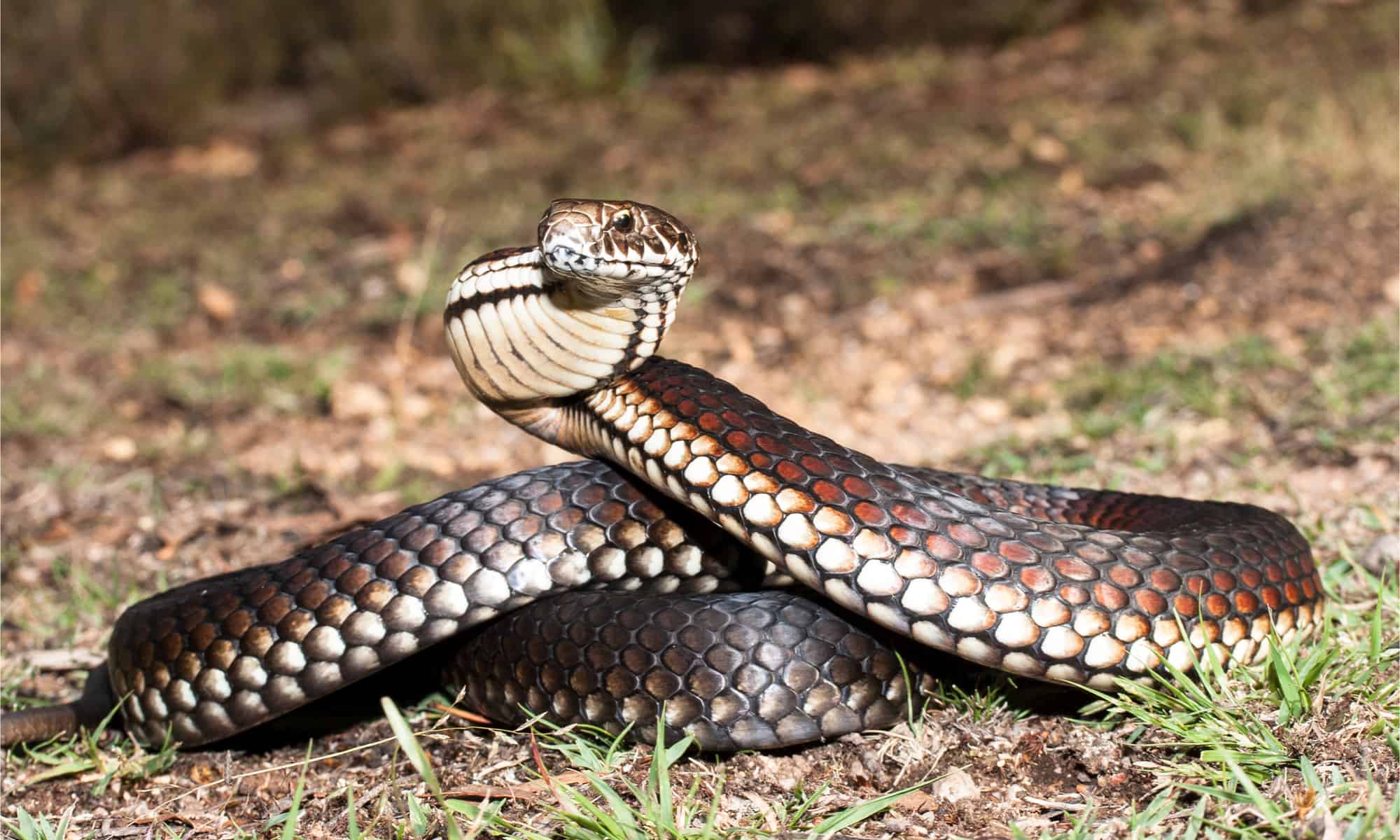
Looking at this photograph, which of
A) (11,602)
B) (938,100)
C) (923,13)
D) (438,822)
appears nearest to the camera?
(438,822)

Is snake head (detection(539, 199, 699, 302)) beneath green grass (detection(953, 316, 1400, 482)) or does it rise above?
above

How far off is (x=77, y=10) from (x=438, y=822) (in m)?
14.0

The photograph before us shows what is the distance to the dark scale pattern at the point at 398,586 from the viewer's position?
10.8 ft

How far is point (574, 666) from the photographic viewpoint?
3.21 metres

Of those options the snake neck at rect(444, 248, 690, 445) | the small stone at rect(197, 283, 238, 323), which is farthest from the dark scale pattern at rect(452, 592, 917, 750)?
the small stone at rect(197, 283, 238, 323)

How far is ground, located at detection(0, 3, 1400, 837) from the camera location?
3.10 m

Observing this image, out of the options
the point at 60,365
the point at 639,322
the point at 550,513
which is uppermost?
the point at 639,322

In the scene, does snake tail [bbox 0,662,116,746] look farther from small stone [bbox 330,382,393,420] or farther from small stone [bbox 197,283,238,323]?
small stone [bbox 197,283,238,323]

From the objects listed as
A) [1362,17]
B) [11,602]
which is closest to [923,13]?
[1362,17]

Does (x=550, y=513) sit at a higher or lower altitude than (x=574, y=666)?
higher

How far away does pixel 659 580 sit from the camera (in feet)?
11.5

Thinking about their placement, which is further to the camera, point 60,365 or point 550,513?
point 60,365

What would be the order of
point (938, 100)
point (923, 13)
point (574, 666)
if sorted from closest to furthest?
1. point (574, 666)
2. point (938, 100)
3. point (923, 13)

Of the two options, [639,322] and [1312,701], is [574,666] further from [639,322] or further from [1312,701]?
[1312,701]
